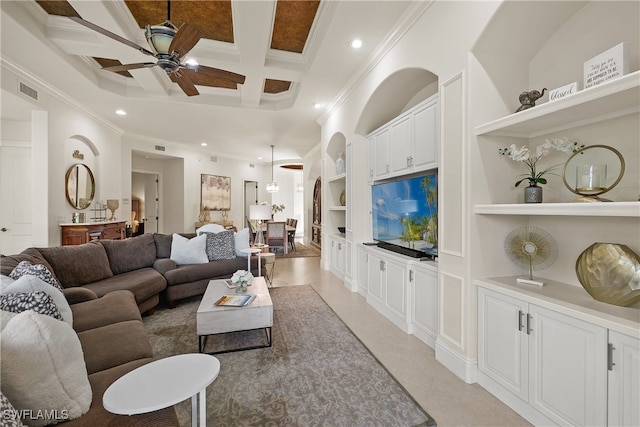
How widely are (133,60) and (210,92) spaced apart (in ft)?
4.60

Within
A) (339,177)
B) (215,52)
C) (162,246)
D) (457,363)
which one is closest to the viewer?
(457,363)

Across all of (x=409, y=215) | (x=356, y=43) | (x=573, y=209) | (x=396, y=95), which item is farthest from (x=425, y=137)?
(x=573, y=209)

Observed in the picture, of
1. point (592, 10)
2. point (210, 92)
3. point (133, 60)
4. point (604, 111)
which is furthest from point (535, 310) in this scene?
point (210, 92)

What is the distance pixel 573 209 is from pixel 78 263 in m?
4.36

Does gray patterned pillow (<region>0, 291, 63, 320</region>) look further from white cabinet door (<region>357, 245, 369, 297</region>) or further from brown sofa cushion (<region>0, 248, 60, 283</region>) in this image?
white cabinet door (<region>357, 245, 369, 297</region>)

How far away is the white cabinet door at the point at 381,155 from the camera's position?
3.75 m

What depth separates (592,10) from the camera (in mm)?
1837

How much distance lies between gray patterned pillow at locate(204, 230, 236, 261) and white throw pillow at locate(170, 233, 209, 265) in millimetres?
110

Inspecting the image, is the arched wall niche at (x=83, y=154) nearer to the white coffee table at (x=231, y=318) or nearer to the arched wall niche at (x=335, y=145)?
the white coffee table at (x=231, y=318)

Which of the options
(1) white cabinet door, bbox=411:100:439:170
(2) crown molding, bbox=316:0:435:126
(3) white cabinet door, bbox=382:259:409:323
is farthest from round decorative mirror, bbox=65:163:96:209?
(1) white cabinet door, bbox=411:100:439:170

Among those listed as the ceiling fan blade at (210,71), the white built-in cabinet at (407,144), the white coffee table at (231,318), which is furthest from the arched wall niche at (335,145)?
the white coffee table at (231,318)

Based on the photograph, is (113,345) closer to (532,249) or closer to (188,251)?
(188,251)

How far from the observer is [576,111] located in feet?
5.54

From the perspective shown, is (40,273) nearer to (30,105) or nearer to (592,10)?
(30,105)
